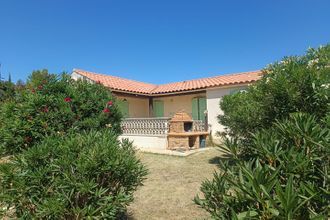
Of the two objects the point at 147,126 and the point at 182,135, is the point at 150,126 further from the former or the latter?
the point at 182,135

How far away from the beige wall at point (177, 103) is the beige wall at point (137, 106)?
1456 mm

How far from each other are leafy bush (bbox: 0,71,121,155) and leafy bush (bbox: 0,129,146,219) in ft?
2.59

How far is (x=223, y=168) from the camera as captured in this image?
2279 mm

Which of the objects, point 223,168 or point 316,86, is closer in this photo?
point 223,168

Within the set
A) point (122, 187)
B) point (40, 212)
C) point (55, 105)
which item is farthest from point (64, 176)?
point (55, 105)

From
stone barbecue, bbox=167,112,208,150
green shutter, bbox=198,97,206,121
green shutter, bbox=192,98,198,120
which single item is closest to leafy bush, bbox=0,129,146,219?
stone barbecue, bbox=167,112,208,150

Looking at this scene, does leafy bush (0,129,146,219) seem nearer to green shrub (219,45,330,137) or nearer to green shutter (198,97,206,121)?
green shrub (219,45,330,137)

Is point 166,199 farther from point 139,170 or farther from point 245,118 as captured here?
point 245,118

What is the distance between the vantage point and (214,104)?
50.8 feet

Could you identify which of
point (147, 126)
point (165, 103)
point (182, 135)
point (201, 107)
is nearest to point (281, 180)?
point (182, 135)

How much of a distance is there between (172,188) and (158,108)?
13.2 metres

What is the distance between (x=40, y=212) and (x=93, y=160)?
32.0 inches

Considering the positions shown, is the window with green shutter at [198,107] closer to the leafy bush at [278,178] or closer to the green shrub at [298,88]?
the green shrub at [298,88]

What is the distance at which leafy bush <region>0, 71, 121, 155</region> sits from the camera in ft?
13.3
